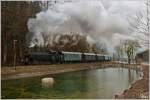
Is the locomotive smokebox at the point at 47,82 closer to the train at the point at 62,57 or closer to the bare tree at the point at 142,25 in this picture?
the train at the point at 62,57

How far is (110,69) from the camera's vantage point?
4.04m

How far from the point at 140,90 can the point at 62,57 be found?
3.17 ft

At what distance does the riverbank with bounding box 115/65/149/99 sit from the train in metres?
0.40

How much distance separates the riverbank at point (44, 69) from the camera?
12.8 ft

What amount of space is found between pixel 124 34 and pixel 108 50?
0.24 m

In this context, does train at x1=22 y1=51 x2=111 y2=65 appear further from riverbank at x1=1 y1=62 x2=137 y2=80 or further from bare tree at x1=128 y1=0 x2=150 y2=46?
bare tree at x1=128 y1=0 x2=150 y2=46

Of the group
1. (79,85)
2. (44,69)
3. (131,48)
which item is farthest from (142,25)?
(44,69)

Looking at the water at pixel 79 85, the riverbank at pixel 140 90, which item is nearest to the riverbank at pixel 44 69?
the water at pixel 79 85

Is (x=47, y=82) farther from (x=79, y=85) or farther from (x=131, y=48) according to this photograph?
(x=131, y=48)

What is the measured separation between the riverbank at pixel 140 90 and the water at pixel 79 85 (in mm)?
90

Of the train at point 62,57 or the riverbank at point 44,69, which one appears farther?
the train at point 62,57

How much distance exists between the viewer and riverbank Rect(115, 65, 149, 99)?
3.81 m

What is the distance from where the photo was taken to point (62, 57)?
4.27 m

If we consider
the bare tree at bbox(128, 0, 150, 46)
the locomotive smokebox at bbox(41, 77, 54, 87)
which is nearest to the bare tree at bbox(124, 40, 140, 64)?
the bare tree at bbox(128, 0, 150, 46)
